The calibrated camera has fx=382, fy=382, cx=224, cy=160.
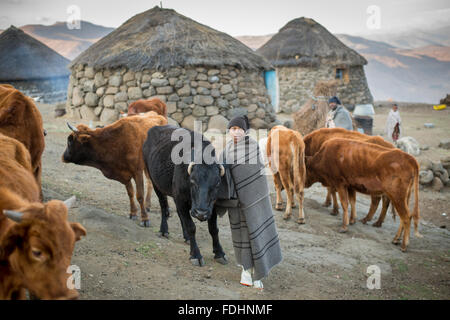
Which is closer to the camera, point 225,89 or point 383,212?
point 383,212

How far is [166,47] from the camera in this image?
1288 centimetres

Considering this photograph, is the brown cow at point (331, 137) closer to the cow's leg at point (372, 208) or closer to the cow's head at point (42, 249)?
the cow's leg at point (372, 208)

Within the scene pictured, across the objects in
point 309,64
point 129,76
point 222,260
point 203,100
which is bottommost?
point 222,260

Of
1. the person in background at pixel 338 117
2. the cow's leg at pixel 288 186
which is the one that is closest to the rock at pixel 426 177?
the person in background at pixel 338 117

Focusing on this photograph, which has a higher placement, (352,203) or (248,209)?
(248,209)

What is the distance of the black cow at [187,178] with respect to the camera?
3723 mm

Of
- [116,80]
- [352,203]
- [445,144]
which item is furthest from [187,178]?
[445,144]

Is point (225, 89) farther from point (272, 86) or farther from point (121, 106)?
point (272, 86)

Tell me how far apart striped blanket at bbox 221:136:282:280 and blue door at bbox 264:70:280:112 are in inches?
594

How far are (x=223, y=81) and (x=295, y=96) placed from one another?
8957 millimetres

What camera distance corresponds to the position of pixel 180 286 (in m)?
3.67

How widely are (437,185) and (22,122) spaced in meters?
9.01

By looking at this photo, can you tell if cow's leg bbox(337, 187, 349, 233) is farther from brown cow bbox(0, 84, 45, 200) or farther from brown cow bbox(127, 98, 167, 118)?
brown cow bbox(127, 98, 167, 118)

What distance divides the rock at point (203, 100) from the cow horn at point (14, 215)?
10633 millimetres
